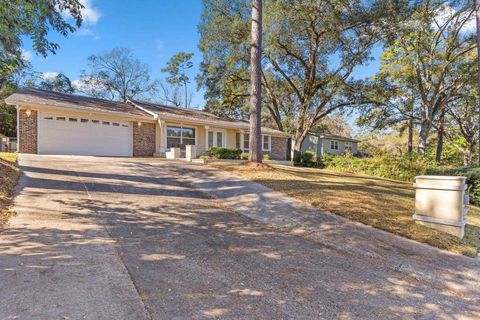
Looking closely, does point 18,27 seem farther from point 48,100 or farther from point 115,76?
point 115,76

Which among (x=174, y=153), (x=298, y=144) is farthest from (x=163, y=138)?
(x=298, y=144)

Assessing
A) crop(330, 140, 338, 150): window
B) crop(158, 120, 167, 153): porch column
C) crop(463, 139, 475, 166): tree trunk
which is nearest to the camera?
crop(158, 120, 167, 153): porch column

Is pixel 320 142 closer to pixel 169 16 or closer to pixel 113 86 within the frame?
pixel 169 16

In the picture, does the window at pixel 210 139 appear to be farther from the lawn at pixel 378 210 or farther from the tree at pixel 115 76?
the tree at pixel 115 76

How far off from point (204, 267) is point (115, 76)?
119 ft

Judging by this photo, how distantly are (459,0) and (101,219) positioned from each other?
2368cm

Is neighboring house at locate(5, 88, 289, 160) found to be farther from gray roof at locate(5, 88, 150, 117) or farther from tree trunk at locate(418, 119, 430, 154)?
tree trunk at locate(418, 119, 430, 154)

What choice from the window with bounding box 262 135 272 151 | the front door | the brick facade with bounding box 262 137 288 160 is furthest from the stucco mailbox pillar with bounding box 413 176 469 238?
the window with bounding box 262 135 272 151

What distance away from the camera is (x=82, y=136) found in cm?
1418

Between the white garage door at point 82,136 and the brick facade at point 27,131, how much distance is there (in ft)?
→ 0.63

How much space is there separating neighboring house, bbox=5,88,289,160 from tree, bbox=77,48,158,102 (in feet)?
59.5

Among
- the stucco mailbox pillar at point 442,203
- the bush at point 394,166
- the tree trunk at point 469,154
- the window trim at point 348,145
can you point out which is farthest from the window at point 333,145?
the stucco mailbox pillar at point 442,203

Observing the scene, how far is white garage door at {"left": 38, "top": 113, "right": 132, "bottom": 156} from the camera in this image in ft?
43.1

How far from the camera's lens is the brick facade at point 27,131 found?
41.0ft
